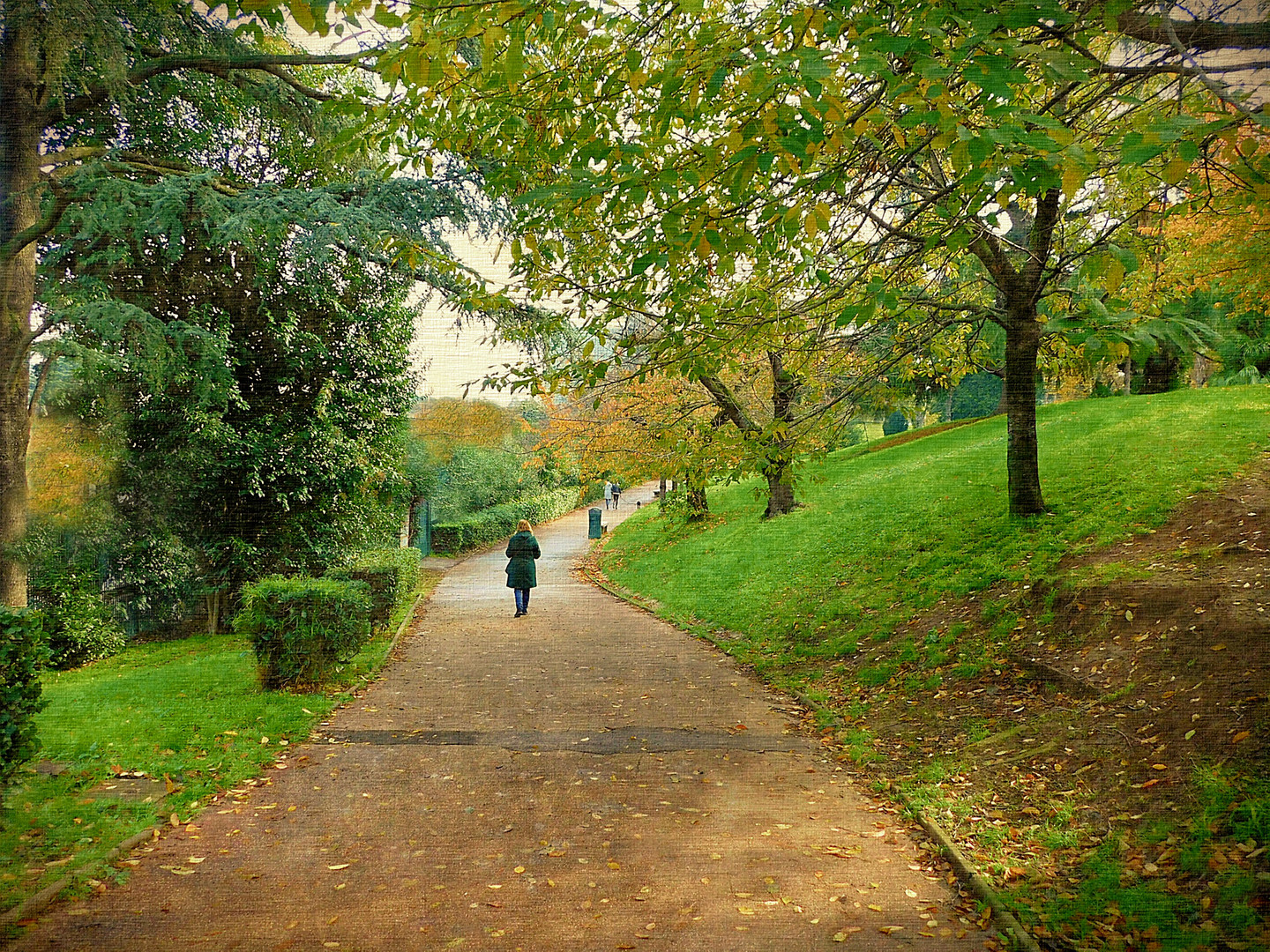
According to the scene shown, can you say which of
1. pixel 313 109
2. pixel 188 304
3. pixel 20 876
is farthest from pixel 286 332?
pixel 20 876

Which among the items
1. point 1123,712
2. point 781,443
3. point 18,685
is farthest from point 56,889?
point 781,443

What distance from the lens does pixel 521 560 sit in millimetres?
11180

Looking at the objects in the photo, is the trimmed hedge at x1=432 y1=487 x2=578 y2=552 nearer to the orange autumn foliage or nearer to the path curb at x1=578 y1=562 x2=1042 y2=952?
the orange autumn foliage

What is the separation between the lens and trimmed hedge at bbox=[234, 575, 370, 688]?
6246 millimetres

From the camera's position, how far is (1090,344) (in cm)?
270

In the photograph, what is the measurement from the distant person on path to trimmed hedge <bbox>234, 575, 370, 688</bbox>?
14.2ft

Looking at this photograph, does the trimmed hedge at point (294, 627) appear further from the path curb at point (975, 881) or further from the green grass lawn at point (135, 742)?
the path curb at point (975, 881)

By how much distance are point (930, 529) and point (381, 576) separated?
7313 millimetres

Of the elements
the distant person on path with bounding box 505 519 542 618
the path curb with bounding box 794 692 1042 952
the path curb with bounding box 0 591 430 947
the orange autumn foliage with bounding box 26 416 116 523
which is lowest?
the path curb with bounding box 794 692 1042 952

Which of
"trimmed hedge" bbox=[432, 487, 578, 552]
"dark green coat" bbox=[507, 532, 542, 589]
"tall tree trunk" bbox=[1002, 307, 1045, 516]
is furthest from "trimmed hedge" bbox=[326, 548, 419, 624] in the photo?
"trimmed hedge" bbox=[432, 487, 578, 552]

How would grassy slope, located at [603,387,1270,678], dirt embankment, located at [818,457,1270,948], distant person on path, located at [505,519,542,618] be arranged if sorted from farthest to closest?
1. distant person on path, located at [505,519,542,618]
2. grassy slope, located at [603,387,1270,678]
3. dirt embankment, located at [818,457,1270,948]

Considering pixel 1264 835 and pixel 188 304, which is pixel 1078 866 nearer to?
pixel 1264 835

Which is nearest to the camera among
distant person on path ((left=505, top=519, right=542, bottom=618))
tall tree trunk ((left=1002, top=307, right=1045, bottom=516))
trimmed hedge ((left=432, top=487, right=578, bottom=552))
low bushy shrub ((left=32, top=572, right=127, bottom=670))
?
low bushy shrub ((left=32, top=572, right=127, bottom=670))

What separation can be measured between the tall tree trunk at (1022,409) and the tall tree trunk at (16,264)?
7609 mm
